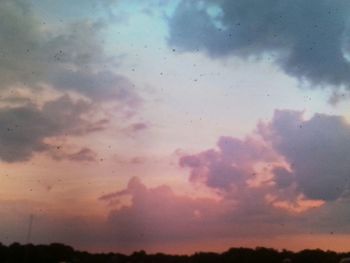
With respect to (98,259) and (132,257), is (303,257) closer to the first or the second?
(132,257)

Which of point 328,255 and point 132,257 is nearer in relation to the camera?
point 328,255

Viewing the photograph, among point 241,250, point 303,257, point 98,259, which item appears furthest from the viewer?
point 98,259

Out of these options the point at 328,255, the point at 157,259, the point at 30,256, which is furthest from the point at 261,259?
the point at 30,256

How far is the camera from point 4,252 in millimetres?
110500

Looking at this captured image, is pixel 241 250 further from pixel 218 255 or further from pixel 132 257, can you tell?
pixel 132 257

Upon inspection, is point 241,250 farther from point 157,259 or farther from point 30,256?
point 30,256

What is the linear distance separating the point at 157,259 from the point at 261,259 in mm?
26274

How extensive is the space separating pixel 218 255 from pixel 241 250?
5.15 m

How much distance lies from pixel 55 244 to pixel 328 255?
62486mm

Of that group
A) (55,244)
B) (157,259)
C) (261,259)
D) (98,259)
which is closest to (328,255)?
(261,259)

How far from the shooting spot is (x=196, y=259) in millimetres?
110000

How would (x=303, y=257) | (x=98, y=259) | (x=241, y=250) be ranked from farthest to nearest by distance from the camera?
(x=98, y=259)
(x=241, y=250)
(x=303, y=257)

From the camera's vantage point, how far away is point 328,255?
338 ft

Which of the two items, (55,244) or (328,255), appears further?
(55,244)
